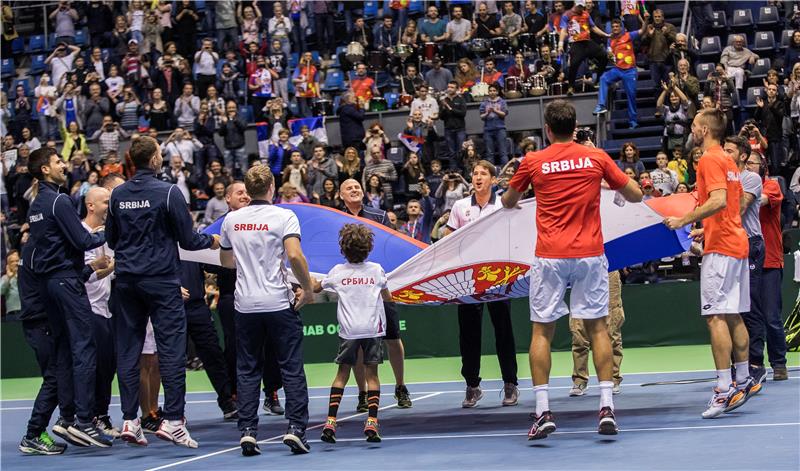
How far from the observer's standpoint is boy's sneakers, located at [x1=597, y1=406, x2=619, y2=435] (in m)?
7.33

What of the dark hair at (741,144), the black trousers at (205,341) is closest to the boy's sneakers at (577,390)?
the dark hair at (741,144)

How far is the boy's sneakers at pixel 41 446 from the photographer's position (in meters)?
8.48

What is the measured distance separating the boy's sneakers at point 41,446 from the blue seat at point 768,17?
56.6 feet

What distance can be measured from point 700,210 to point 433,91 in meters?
14.3

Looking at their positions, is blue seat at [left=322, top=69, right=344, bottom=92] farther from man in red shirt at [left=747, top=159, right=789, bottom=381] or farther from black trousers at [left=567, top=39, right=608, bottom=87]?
man in red shirt at [left=747, top=159, right=789, bottom=381]

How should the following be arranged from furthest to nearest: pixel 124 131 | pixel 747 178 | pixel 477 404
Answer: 1. pixel 124 131
2. pixel 477 404
3. pixel 747 178

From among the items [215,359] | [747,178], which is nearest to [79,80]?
[215,359]

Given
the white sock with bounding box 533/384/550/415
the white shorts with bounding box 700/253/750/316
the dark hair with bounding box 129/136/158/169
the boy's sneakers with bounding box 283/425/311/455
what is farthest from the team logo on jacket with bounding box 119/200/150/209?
the white shorts with bounding box 700/253/750/316

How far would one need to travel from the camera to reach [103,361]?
928 centimetres

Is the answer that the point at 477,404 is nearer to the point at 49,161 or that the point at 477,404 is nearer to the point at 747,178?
the point at 747,178

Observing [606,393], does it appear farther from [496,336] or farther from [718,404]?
[496,336]

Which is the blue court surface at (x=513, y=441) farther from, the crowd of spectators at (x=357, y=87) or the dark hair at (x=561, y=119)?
the crowd of spectators at (x=357, y=87)

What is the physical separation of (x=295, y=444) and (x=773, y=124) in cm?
1322

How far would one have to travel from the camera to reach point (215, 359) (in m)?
9.79
